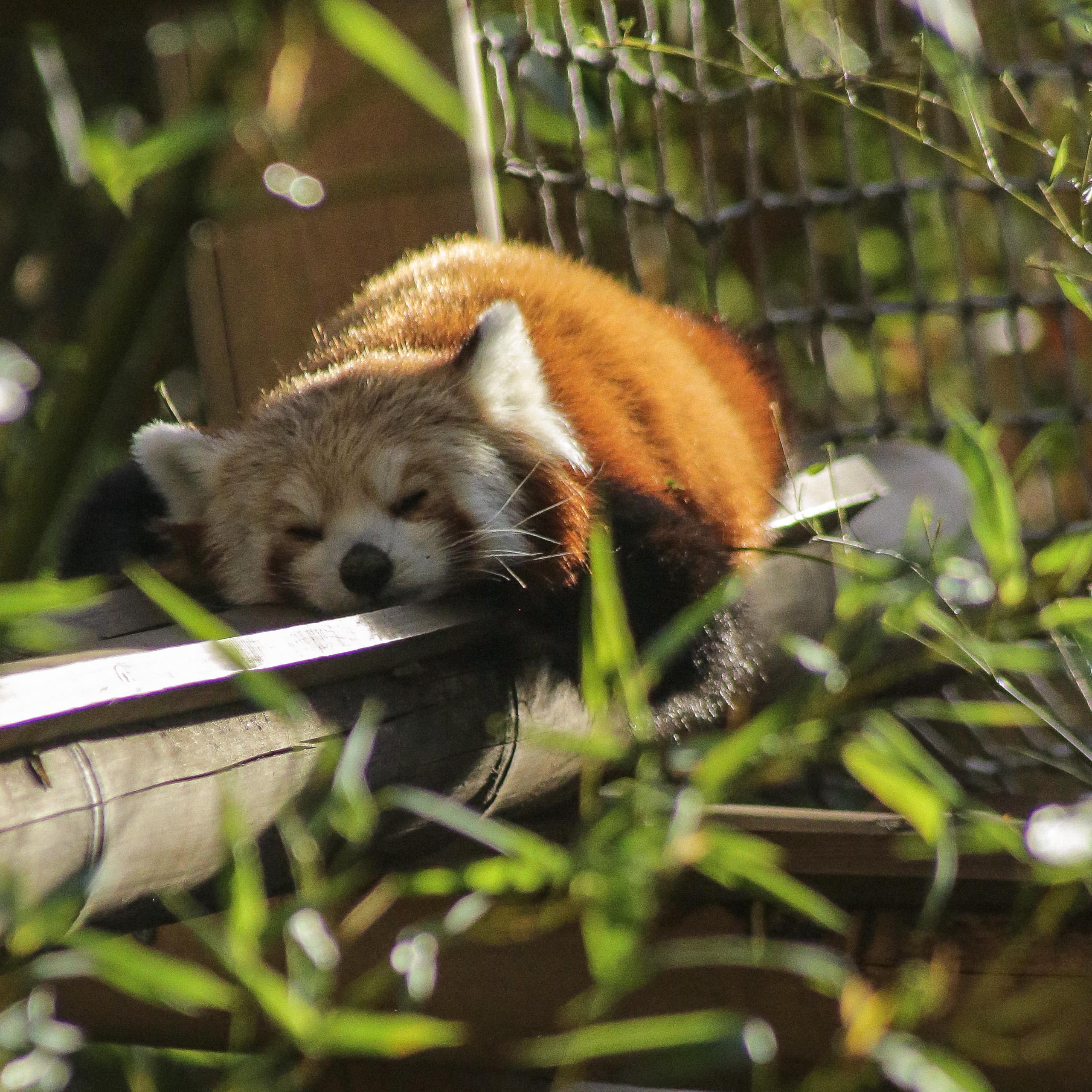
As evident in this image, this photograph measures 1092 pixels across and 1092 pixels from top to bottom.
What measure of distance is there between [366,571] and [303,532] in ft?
0.67

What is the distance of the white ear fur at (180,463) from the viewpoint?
201cm

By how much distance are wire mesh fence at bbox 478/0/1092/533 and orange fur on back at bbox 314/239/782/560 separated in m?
0.27

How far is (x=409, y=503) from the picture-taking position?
191cm

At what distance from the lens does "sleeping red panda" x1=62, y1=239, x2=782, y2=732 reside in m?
1.76

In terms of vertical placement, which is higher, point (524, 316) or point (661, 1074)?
point (524, 316)

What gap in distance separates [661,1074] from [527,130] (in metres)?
1.78

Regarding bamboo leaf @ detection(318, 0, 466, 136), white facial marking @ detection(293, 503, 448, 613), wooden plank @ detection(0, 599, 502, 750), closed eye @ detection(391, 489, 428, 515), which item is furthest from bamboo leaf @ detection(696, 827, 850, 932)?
closed eye @ detection(391, 489, 428, 515)

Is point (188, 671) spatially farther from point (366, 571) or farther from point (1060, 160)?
point (1060, 160)

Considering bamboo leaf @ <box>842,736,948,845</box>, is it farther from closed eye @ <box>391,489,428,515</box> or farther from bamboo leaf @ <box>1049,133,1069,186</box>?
closed eye @ <box>391,489,428,515</box>

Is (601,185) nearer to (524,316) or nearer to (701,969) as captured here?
(524,316)

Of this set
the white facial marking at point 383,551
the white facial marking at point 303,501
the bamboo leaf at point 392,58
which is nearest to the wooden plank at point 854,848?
the white facial marking at point 383,551

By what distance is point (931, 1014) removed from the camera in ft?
4.84

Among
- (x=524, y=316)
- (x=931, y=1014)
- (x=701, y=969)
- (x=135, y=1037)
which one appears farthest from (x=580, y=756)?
(x=524, y=316)

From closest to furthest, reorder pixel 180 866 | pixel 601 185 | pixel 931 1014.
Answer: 1. pixel 180 866
2. pixel 931 1014
3. pixel 601 185
